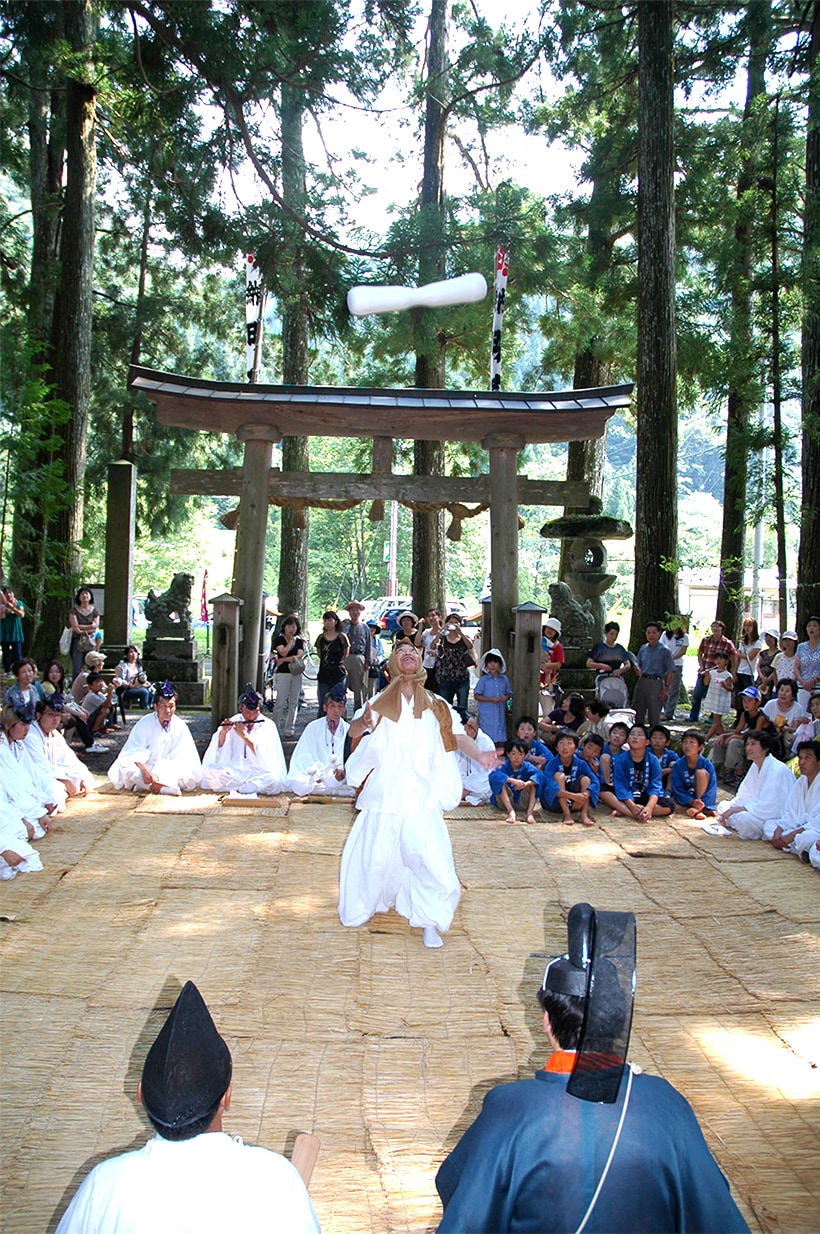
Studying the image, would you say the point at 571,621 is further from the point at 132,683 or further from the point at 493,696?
the point at 132,683

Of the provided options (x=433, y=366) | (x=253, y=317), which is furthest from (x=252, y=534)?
(x=433, y=366)

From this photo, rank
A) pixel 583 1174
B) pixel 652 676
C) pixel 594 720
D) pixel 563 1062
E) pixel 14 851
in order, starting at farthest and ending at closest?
pixel 652 676, pixel 594 720, pixel 14 851, pixel 563 1062, pixel 583 1174

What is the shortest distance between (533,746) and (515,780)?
0.38 m

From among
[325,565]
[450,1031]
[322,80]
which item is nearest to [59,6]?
[322,80]

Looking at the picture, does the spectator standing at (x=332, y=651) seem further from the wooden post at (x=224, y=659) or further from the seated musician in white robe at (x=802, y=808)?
the seated musician in white robe at (x=802, y=808)

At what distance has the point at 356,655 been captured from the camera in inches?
451

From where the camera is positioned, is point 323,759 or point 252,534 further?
point 252,534

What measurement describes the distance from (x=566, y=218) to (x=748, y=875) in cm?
1268

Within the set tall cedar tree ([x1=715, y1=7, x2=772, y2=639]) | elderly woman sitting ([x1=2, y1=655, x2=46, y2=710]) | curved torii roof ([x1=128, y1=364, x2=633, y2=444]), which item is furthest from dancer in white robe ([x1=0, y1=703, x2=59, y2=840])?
tall cedar tree ([x1=715, y1=7, x2=772, y2=639])

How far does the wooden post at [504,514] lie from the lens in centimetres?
1057

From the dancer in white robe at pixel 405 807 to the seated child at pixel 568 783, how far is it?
236 centimetres

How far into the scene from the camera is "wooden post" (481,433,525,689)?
10.6m

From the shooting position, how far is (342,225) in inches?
531

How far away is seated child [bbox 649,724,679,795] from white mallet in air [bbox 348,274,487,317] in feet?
18.5
